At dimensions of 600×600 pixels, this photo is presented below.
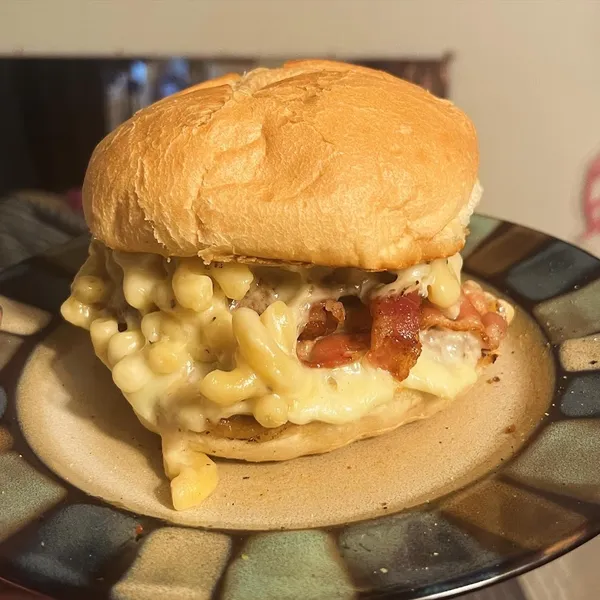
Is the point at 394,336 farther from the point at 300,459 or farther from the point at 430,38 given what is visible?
the point at 430,38

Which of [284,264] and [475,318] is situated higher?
[284,264]

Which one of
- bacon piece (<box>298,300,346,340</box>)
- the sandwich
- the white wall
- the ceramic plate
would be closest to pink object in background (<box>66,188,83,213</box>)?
the white wall

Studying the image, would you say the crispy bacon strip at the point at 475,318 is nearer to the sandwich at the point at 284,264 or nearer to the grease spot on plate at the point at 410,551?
the sandwich at the point at 284,264

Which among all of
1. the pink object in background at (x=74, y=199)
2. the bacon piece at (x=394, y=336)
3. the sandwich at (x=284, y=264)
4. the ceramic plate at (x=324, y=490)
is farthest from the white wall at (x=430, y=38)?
the bacon piece at (x=394, y=336)

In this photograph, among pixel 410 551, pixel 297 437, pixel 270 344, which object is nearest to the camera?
pixel 410 551

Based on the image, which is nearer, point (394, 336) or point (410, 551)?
point (410, 551)

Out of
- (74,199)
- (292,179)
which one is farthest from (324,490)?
(74,199)
